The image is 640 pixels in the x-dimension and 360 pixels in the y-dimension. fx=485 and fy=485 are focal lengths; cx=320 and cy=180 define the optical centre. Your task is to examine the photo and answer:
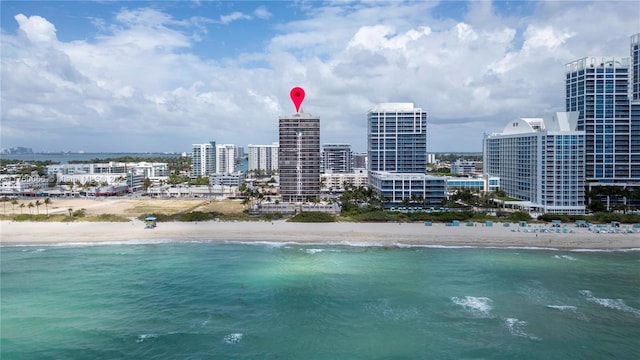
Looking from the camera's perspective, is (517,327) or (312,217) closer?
(517,327)

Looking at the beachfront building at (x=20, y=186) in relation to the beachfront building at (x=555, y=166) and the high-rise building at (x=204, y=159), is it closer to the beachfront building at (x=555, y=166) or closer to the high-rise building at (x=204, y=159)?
the high-rise building at (x=204, y=159)

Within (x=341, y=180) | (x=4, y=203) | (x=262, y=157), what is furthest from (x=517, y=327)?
(x=262, y=157)

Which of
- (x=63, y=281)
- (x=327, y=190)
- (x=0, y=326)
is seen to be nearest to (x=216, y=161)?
(x=327, y=190)

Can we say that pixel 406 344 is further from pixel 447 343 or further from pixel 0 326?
pixel 0 326

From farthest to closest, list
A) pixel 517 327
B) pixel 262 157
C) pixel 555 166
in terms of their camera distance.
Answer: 1. pixel 262 157
2. pixel 555 166
3. pixel 517 327

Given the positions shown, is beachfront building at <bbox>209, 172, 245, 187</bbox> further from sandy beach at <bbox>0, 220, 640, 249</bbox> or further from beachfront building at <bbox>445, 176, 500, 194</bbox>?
sandy beach at <bbox>0, 220, 640, 249</bbox>

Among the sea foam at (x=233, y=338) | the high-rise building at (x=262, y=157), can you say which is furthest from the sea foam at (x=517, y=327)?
the high-rise building at (x=262, y=157)

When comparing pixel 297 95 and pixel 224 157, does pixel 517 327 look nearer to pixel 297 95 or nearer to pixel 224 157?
pixel 297 95
